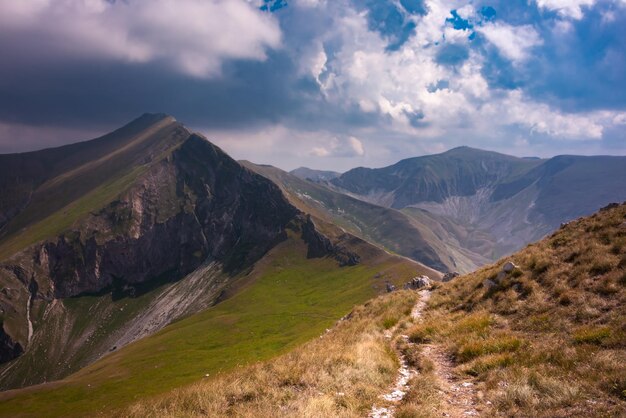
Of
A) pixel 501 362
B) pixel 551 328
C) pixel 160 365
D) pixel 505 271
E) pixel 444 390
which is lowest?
pixel 160 365

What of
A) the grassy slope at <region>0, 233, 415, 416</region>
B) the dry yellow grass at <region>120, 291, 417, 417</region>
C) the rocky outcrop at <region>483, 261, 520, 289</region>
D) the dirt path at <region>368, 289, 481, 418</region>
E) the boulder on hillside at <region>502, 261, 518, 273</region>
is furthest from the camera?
the grassy slope at <region>0, 233, 415, 416</region>

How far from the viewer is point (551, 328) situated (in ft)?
50.8

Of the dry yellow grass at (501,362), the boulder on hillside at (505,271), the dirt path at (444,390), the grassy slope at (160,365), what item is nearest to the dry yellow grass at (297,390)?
the dry yellow grass at (501,362)

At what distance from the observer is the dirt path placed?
10.9 metres

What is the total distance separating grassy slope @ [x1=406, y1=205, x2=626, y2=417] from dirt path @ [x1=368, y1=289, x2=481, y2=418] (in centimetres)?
51

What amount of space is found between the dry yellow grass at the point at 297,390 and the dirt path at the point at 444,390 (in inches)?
18.0

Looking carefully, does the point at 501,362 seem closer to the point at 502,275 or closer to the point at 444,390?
the point at 444,390

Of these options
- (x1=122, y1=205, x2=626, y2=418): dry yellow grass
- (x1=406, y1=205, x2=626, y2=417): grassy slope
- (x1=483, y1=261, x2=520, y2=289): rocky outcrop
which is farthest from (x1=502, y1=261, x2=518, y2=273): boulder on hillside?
(x1=122, y1=205, x2=626, y2=418): dry yellow grass

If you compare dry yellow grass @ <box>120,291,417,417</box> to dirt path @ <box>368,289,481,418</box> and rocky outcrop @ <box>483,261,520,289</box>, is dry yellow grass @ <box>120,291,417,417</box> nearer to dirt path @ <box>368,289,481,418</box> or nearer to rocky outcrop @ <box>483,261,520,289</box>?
dirt path @ <box>368,289,481,418</box>

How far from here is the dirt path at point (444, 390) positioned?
35.9 ft

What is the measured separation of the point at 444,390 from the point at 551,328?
680cm

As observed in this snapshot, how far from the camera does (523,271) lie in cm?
2336

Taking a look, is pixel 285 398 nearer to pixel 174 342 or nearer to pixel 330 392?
pixel 330 392

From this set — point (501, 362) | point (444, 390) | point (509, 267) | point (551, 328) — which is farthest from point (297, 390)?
point (509, 267)
